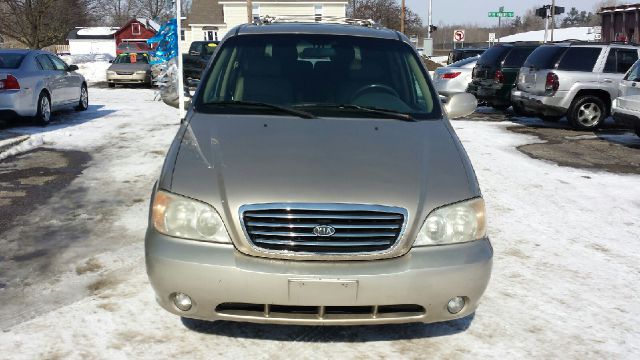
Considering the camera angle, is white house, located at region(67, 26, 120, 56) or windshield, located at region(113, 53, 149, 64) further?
white house, located at region(67, 26, 120, 56)

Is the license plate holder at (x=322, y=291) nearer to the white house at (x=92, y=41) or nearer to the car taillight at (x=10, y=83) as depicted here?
the car taillight at (x=10, y=83)

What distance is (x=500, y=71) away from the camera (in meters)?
15.2

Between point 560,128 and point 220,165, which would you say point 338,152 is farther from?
point 560,128

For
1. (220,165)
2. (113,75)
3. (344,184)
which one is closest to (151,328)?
(220,165)

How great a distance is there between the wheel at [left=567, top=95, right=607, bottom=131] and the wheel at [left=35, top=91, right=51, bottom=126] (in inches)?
431

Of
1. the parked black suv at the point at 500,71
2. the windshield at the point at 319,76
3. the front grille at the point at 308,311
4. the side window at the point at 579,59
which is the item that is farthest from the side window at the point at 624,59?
the front grille at the point at 308,311

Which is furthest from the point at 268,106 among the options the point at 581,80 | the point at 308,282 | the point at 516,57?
the point at 516,57

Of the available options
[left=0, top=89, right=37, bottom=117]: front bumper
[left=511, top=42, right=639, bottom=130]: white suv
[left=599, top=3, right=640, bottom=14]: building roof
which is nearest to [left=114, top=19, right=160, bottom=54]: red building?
[left=599, top=3, right=640, bottom=14]: building roof

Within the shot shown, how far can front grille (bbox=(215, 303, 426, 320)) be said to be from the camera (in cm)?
303

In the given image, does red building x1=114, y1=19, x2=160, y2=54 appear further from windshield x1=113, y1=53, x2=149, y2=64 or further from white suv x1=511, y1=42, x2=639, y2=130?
white suv x1=511, y1=42, x2=639, y2=130

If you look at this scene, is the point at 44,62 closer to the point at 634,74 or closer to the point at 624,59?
the point at 634,74

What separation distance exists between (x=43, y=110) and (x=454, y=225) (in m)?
11.1

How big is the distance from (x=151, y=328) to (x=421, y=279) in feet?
5.47

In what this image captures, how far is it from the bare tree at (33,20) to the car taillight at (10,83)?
30.4 meters
